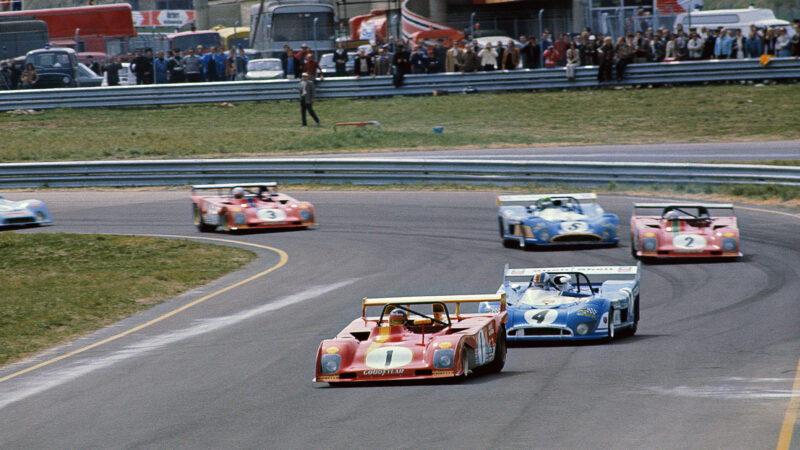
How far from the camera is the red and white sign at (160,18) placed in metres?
78.4

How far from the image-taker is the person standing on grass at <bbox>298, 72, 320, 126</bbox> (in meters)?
35.6

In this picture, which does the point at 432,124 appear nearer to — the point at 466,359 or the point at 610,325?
the point at 610,325

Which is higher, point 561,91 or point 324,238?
point 561,91

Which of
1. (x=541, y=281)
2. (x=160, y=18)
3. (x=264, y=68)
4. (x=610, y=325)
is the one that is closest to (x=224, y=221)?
(x=541, y=281)

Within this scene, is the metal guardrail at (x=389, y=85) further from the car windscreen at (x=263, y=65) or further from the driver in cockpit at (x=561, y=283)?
the driver in cockpit at (x=561, y=283)

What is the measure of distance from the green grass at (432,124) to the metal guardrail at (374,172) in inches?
142

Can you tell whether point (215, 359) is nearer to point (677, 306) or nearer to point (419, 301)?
point (419, 301)

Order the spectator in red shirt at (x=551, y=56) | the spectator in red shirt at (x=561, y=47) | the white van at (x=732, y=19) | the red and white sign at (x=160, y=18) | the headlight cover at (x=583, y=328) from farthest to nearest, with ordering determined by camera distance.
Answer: the red and white sign at (x=160, y=18) < the white van at (x=732, y=19) < the spectator in red shirt at (x=551, y=56) < the spectator in red shirt at (x=561, y=47) < the headlight cover at (x=583, y=328)

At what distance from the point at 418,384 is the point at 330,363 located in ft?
2.79

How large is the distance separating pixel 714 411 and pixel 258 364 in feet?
16.1

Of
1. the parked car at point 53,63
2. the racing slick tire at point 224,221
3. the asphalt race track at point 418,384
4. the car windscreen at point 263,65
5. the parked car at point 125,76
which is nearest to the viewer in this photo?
the asphalt race track at point 418,384

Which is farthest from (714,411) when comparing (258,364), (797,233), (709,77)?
(709,77)

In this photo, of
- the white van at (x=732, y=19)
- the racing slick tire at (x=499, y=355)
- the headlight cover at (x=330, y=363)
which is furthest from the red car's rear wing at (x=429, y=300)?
the white van at (x=732, y=19)

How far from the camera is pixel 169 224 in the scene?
24578 mm
